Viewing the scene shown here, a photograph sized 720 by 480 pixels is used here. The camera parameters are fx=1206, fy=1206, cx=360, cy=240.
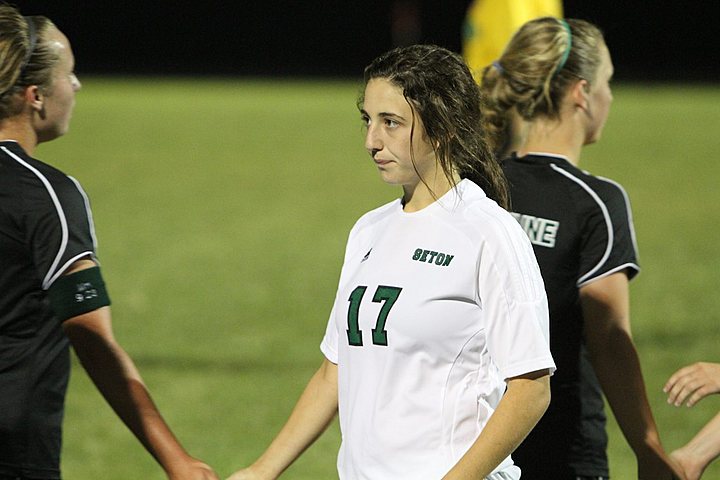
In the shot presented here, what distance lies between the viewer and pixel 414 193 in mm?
2768

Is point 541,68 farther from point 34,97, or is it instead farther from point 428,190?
point 34,97

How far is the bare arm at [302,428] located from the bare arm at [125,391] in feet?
0.53

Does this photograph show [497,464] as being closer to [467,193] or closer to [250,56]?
[467,193]

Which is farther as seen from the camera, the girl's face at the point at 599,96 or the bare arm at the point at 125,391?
the girl's face at the point at 599,96

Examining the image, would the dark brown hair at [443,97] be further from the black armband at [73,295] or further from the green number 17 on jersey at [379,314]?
the black armband at [73,295]

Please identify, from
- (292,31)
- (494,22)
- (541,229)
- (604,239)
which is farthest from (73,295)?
(292,31)

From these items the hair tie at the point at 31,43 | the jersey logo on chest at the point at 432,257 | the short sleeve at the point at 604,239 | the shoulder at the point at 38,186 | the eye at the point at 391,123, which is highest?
the hair tie at the point at 31,43

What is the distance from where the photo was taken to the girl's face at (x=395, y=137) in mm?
2660

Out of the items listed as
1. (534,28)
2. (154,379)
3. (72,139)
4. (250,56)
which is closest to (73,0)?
(250,56)

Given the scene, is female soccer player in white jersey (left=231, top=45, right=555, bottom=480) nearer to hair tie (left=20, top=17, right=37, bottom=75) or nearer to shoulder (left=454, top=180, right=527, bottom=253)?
shoulder (left=454, top=180, right=527, bottom=253)

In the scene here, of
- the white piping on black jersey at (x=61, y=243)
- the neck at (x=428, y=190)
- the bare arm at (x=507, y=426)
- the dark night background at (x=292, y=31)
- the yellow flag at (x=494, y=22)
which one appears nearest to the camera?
the bare arm at (x=507, y=426)

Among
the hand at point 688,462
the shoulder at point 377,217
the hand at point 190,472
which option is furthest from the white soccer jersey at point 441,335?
the hand at point 688,462

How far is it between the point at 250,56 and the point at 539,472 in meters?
44.7

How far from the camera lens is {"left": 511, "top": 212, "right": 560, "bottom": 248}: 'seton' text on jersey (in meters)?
3.42
